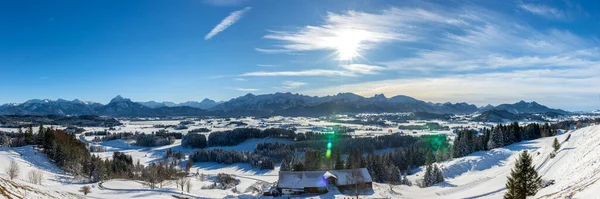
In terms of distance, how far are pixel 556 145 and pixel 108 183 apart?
9085 cm

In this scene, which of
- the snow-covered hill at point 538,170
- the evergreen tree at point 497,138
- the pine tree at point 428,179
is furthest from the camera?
the evergreen tree at point 497,138

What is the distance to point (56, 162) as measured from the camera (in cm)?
9450

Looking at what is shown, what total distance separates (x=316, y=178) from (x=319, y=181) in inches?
49.3

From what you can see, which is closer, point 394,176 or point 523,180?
point 523,180

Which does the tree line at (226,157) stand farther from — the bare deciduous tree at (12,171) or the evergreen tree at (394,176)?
the bare deciduous tree at (12,171)

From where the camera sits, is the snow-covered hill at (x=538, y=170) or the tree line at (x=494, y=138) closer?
the snow-covered hill at (x=538, y=170)

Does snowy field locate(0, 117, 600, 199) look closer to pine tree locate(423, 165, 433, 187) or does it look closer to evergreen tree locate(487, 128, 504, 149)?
evergreen tree locate(487, 128, 504, 149)

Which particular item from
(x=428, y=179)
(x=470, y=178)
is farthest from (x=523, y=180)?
(x=470, y=178)

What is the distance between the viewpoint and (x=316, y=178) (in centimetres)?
6856

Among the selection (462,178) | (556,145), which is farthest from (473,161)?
(556,145)

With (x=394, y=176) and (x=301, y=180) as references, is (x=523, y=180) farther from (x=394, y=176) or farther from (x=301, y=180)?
(x=394, y=176)

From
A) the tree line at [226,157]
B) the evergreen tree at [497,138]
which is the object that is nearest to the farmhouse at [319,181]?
the evergreen tree at [497,138]

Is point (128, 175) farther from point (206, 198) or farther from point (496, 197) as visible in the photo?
point (496, 197)

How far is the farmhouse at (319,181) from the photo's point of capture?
66.2 metres
